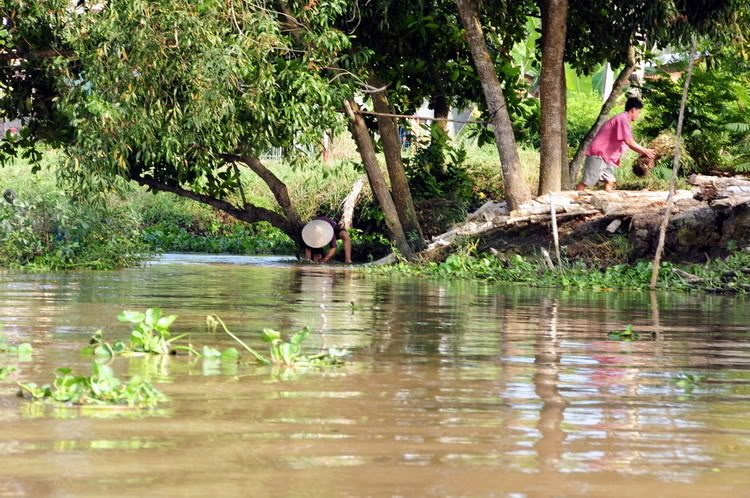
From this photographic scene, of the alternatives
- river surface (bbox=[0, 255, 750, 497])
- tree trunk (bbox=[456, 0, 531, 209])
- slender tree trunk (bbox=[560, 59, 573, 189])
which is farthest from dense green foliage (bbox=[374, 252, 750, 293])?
river surface (bbox=[0, 255, 750, 497])

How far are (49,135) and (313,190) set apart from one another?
7.09 m

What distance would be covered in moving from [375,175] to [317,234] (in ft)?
7.32

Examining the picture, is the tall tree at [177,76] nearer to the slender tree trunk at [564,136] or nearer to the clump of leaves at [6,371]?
the slender tree trunk at [564,136]

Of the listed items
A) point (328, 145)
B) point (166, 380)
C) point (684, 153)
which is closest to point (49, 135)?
point (328, 145)

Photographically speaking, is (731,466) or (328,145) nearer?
(731,466)

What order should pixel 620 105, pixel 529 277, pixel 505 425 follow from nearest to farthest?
1. pixel 505 425
2. pixel 529 277
3. pixel 620 105

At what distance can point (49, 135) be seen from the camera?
19.3 metres

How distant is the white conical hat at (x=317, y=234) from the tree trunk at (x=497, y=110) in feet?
13.9

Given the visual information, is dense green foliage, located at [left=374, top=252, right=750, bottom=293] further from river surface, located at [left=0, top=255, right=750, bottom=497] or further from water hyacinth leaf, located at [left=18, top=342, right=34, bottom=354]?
water hyacinth leaf, located at [left=18, top=342, right=34, bottom=354]

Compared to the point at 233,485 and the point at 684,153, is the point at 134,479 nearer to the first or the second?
the point at 233,485

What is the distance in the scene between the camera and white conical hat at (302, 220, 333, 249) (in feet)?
67.8

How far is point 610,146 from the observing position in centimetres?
1783

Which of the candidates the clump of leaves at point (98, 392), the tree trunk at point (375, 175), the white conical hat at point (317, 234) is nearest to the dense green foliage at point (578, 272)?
the tree trunk at point (375, 175)

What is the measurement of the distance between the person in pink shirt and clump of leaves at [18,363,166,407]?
1353 cm
